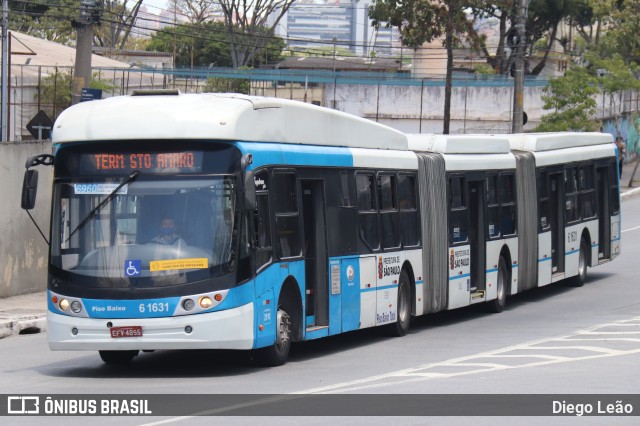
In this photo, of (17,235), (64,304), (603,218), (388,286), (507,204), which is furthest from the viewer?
(603,218)

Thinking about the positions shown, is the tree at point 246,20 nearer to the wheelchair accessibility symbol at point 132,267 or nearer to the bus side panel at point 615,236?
the bus side panel at point 615,236

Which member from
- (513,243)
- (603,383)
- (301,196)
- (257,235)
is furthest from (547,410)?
(513,243)

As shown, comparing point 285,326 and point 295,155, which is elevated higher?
point 295,155

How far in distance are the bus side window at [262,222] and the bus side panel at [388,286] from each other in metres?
3.65

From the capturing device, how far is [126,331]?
40.9 feet

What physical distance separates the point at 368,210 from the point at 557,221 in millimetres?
8778

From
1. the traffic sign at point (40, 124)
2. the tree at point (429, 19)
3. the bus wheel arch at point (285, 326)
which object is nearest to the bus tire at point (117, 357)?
the bus wheel arch at point (285, 326)

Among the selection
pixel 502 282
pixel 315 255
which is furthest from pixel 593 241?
pixel 315 255

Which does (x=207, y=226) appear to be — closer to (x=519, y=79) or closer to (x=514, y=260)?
(x=514, y=260)

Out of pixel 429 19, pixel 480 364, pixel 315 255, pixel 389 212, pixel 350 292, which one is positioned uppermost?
pixel 429 19

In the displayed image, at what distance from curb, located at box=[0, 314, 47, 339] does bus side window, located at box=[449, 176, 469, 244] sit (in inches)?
271

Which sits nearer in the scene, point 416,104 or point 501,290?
point 501,290

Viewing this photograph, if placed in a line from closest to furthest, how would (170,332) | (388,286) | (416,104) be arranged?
(170,332)
(388,286)
(416,104)
